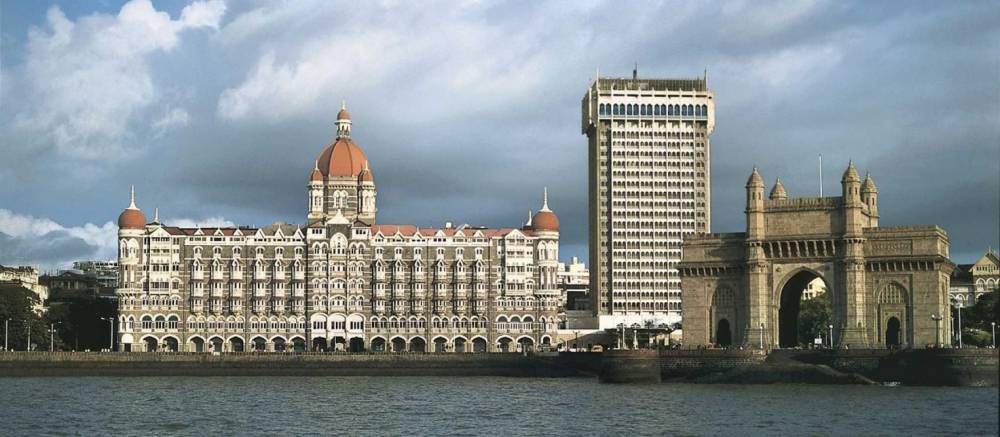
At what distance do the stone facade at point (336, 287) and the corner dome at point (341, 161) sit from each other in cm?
864

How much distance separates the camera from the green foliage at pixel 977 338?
149 metres

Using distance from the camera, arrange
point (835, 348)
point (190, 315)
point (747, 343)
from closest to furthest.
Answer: point (835, 348) → point (747, 343) → point (190, 315)

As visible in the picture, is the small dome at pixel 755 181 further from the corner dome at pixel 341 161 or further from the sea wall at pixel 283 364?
the corner dome at pixel 341 161

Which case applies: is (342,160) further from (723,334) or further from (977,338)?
(977,338)

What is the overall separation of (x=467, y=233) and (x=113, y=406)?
92.3m

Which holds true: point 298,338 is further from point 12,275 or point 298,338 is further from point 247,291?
point 12,275

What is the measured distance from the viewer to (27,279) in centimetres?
19475

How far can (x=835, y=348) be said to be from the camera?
398 ft

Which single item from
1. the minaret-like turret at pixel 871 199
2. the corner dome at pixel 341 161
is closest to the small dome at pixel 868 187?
the minaret-like turret at pixel 871 199

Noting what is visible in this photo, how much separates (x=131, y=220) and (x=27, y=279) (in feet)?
79.5

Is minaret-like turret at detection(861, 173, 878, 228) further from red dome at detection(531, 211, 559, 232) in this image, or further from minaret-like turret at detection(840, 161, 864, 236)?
red dome at detection(531, 211, 559, 232)

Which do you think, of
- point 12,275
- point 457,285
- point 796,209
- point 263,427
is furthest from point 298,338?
point 263,427

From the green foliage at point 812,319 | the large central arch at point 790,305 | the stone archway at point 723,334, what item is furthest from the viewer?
the green foliage at point 812,319

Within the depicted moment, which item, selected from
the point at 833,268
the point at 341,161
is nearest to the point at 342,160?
the point at 341,161
